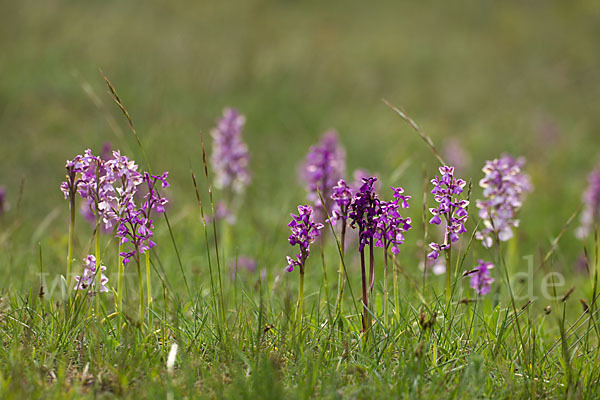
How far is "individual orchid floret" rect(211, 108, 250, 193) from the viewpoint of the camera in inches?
200

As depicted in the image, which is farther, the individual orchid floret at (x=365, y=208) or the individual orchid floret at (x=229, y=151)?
the individual orchid floret at (x=229, y=151)

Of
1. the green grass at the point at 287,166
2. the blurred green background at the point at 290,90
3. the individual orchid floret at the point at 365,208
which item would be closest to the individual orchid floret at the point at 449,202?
the green grass at the point at 287,166

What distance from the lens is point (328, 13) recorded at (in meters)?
19.2

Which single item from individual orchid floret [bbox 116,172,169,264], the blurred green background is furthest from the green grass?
individual orchid floret [bbox 116,172,169,264]

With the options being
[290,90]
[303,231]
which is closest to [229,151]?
[303,231]

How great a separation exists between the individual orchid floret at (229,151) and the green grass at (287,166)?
19.9 inches

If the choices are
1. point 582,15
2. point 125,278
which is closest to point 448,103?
point 582,15

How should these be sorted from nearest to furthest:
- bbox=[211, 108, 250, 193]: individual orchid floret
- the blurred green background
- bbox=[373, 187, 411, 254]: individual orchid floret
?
bbox=[373, 187, 411, 254]: individual orchid floret → bbox=[211, 108, 250, 193]: individual orchid floret → the blurred green background

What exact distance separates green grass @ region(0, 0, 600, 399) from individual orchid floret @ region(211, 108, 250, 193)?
0.50m

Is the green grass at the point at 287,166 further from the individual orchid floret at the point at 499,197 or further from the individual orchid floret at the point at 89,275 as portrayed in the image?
the individual orchid floret at the point at 499,197

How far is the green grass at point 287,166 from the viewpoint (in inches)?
87.8

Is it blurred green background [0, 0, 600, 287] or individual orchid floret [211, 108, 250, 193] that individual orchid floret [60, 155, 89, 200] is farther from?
individual orchid floret [211, 108, 250, 193]

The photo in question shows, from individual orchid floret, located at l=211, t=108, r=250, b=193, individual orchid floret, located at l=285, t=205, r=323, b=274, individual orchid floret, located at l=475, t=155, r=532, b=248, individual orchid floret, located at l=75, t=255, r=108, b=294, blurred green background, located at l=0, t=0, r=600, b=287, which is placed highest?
blurred green background, located at l=0, t=0, r=600, b=287

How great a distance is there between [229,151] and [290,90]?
8760 millimetres
